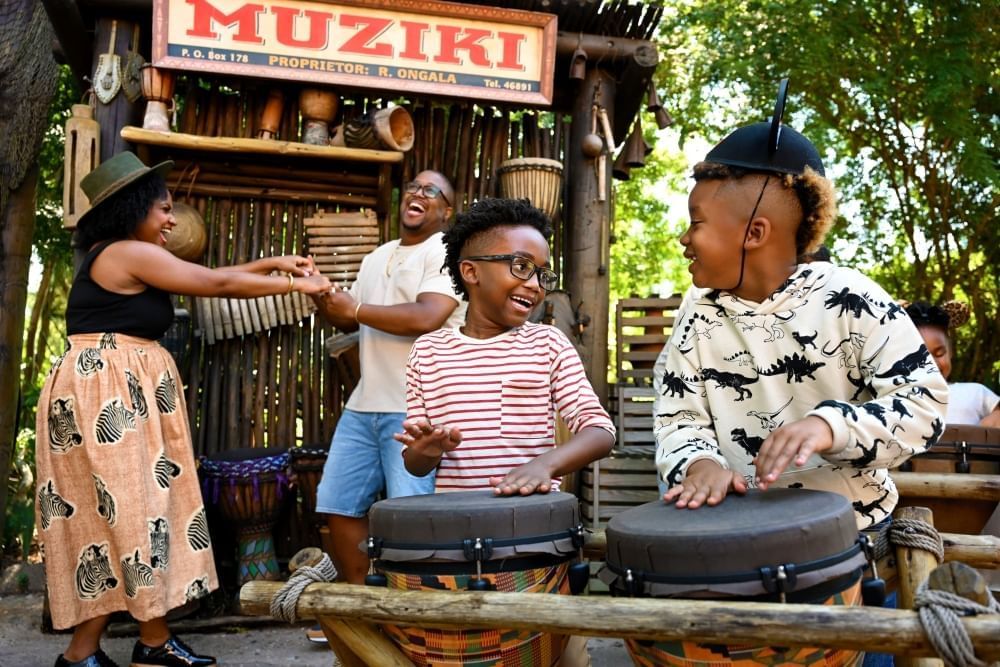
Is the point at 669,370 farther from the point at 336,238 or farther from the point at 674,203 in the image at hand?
the point at 674,203

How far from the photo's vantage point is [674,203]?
17.0 meters

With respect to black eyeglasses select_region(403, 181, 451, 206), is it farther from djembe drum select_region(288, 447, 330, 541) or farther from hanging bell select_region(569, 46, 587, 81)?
djembe drum select_region(288, 447, 330, 541)

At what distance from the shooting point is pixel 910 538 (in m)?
2.16

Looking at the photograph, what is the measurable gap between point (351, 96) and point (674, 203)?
41.4 ft

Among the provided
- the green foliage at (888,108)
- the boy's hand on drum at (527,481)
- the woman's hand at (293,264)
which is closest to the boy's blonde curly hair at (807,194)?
the boy's hand on drum at (527,481)

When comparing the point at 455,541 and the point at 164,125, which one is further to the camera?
the point at 164,125

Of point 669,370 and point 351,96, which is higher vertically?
point 351,96

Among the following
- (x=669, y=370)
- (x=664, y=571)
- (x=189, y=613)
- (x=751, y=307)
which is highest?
(x=751, y=307)

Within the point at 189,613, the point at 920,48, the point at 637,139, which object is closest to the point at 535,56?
the point at 637,139

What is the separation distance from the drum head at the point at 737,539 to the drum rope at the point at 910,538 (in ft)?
1.40

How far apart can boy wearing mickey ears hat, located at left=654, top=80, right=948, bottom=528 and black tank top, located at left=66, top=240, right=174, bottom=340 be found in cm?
243

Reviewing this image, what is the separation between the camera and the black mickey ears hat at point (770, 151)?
215 cm

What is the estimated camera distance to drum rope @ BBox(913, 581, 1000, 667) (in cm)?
158

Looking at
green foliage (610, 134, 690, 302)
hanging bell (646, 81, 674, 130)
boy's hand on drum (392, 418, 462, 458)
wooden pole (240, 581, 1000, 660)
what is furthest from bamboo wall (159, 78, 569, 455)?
green foliage (610, 134, 690, 302)
